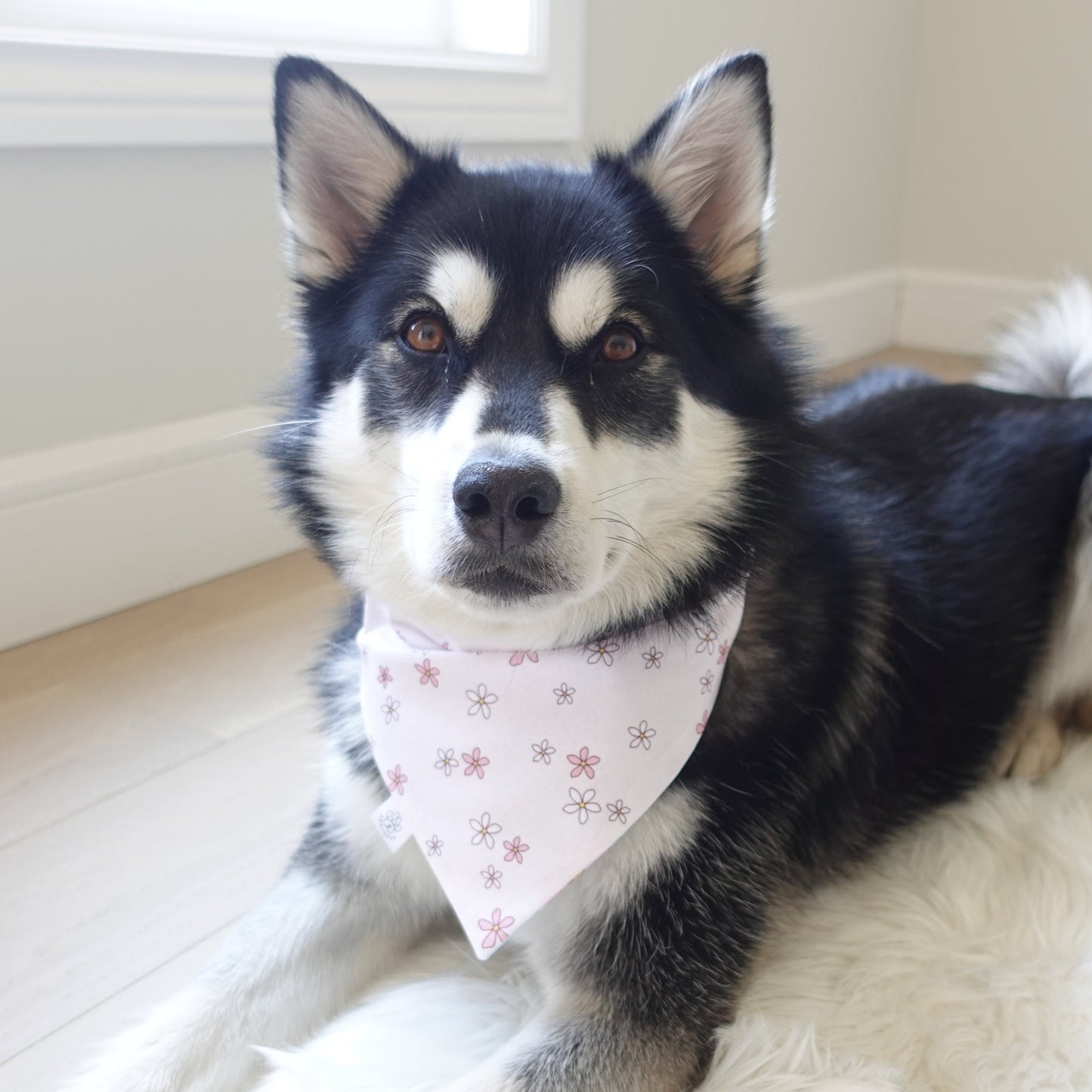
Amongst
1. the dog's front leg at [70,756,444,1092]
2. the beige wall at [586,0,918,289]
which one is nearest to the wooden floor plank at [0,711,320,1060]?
the dog's front leg at [70,756,444,1092]

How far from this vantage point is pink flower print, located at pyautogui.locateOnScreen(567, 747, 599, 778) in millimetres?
1262

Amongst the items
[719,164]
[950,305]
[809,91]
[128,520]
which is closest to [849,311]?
[950,305]

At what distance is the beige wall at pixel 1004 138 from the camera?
4086 millimetres

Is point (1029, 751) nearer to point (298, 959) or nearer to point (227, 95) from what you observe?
point (298, 959)

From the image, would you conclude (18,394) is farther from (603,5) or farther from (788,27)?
(788,27)

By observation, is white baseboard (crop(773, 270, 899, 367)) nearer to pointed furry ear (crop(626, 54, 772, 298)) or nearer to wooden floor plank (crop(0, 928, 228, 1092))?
pointed furry ear (crop(626, 54, 772, 298))

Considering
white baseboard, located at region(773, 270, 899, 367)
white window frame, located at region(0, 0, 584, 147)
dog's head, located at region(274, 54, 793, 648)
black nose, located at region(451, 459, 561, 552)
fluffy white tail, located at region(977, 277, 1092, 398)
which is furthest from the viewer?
white baseboard, located at region(773, 270, 899, 367)

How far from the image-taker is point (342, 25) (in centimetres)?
256

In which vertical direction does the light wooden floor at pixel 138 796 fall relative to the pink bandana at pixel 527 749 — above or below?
below

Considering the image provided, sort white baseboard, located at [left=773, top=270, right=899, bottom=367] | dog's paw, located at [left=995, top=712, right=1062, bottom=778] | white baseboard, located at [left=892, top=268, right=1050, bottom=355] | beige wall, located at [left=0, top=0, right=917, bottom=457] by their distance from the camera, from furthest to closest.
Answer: white baseboard, located at [left=892, top=268, right=1050, bottom=355] < white baseboard, located at [left=773, top=270, right=899, bottom=367] < beige wall, located at [left=0, top=0, right=917, bottom=457] < dog's paw, located at [left=995, top=712, right=1062, bottom=778]

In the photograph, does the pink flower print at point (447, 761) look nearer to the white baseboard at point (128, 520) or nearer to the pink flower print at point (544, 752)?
the pink flower print at point (544, 752)

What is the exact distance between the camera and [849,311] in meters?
4.29

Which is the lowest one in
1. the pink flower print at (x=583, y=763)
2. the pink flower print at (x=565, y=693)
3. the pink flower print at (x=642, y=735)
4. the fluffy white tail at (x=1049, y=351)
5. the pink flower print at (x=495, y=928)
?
the pink flower print at (x=495, y=928)

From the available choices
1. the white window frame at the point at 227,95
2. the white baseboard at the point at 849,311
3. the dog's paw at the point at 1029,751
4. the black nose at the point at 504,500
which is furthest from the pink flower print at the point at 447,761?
the white baseboard at the point at 849,311
